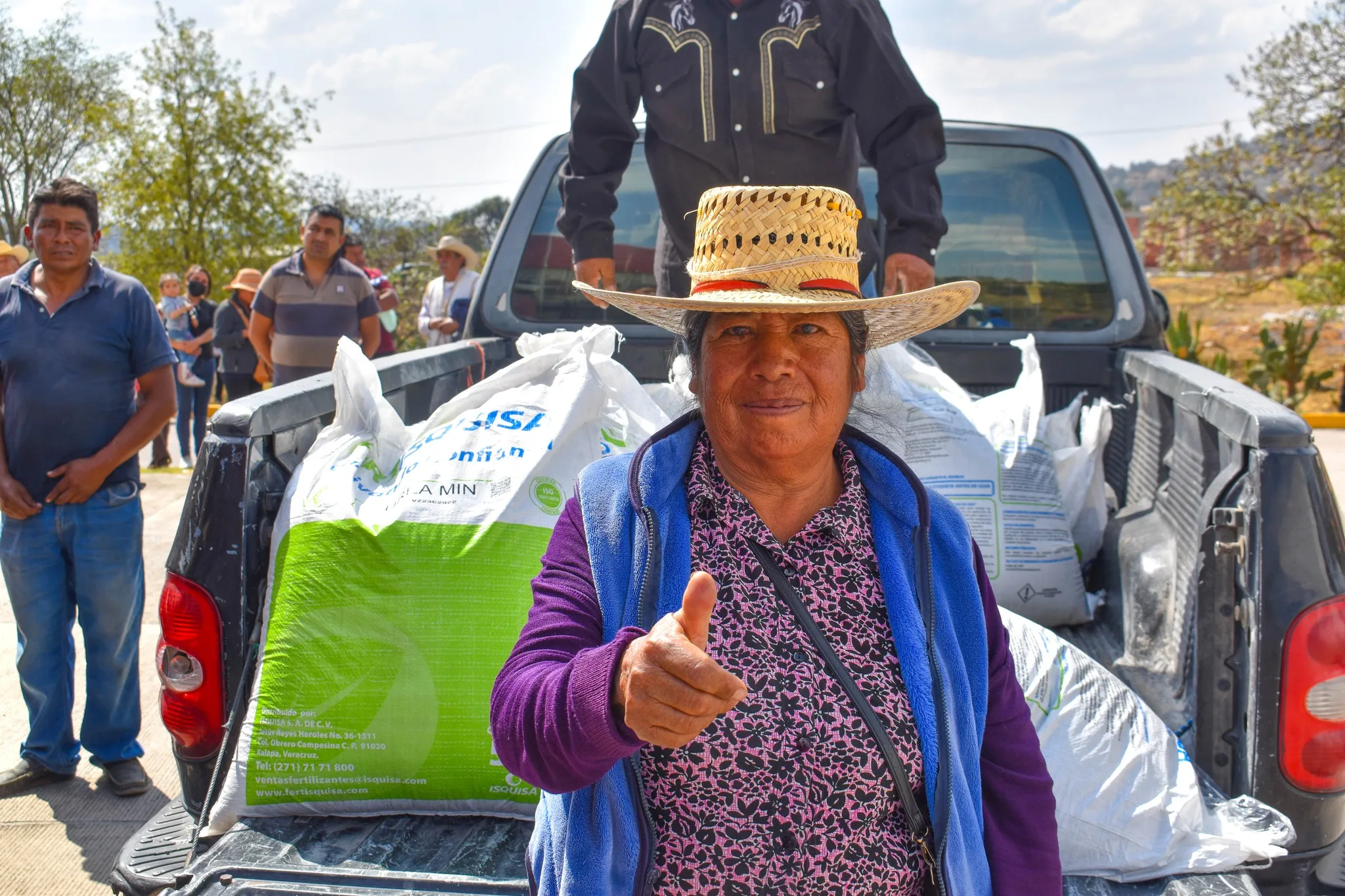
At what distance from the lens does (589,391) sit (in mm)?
2322

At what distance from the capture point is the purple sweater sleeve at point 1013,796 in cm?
153

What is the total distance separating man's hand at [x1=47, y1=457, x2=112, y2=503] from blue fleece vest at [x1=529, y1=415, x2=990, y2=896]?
256 centimetres

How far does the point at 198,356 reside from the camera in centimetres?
976

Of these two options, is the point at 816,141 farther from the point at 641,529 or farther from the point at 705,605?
the point at 705,605

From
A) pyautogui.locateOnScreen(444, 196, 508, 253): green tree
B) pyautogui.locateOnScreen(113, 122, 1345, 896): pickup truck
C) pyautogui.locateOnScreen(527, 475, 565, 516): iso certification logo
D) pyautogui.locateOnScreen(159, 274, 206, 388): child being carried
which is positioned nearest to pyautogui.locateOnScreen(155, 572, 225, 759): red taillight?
pyautogui.locateOnScreen(113, 122, 1345, 896): pickup truck

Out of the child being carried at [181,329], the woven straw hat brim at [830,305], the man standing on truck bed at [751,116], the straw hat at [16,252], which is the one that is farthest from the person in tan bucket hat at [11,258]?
the woven straw hat brim at [830,305]

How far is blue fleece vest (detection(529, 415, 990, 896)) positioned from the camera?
4.60 feet

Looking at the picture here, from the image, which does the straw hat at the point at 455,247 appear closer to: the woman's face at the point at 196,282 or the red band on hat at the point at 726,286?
the woman's face at the point at 196,282

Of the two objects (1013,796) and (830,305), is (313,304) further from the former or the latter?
(1013,796)

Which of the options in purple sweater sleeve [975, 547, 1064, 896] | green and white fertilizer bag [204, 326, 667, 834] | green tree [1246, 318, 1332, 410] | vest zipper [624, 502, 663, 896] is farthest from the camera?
green tree [1246, 318, 1332, 410]

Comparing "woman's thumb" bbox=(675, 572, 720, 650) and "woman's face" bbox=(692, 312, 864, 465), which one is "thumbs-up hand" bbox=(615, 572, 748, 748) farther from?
"woman's face" bbox=(692, 312, 864, 465)

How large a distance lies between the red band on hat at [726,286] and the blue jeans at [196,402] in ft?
29.4

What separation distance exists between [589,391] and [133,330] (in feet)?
6.93

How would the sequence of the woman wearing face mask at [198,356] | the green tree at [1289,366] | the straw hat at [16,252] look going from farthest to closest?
the green tree at [1289,366] < the woman wearing face mask at [198,356] < the straw hat at [16,252]
